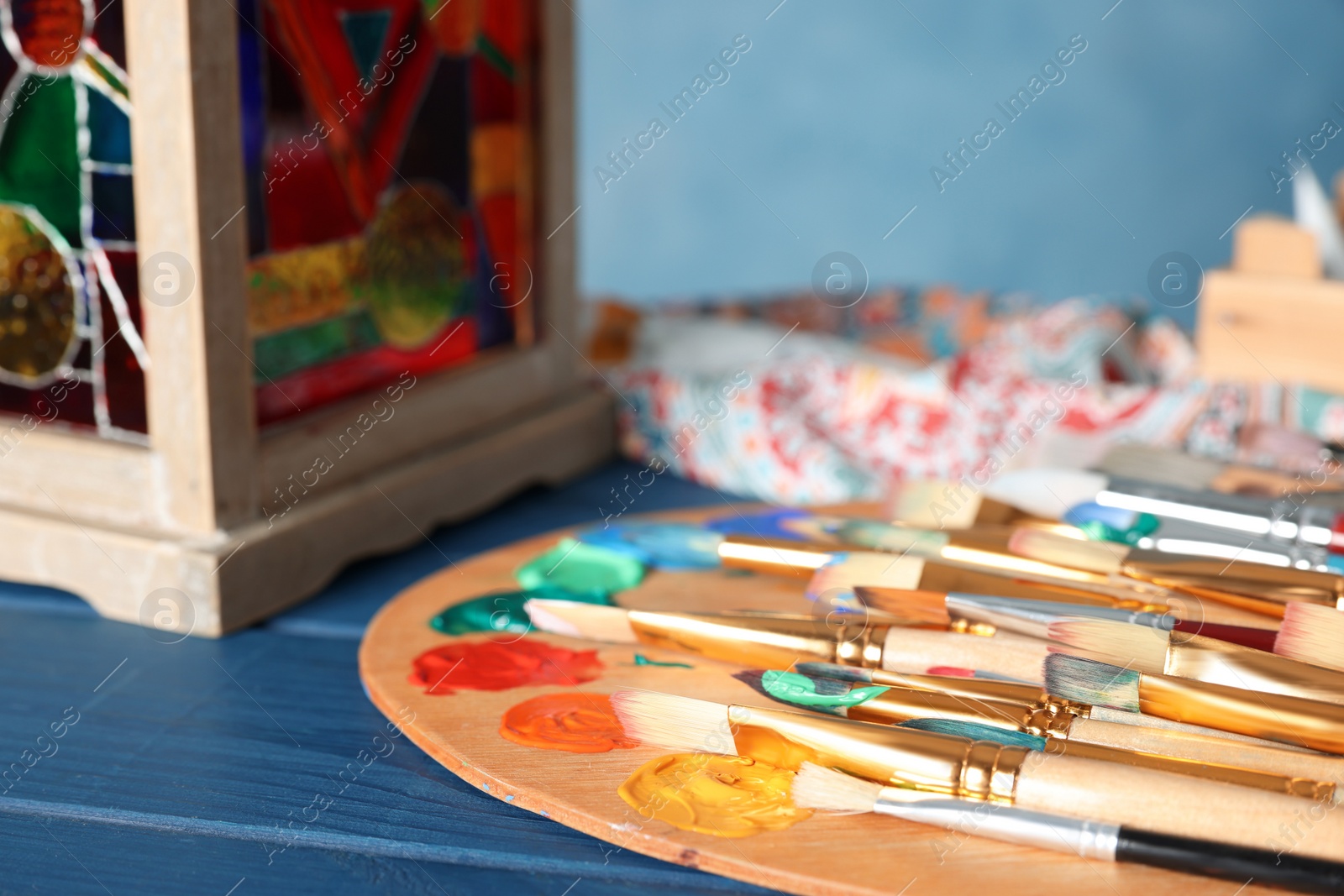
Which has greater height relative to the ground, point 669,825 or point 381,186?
point 381,186

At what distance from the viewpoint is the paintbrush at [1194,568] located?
1.41 ft

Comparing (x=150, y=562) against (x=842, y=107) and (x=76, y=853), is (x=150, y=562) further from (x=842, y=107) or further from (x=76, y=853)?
(x=842, y=107)

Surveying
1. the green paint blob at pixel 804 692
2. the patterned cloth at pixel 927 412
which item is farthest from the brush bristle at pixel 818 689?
the patterned cloth at pixel 927 412

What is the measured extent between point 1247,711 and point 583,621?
21cm

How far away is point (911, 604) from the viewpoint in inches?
16.5

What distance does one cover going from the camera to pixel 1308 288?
65cm

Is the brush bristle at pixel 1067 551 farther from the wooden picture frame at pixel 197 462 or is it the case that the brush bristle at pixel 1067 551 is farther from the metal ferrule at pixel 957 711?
the wooden picture frame at pixel 197 462

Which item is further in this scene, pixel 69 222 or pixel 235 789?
pixel 69 222

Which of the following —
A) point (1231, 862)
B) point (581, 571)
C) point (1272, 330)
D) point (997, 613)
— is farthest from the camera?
point (1272, 330)

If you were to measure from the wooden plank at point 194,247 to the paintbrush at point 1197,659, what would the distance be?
305 millimetres

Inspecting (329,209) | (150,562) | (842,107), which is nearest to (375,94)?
(329,209)

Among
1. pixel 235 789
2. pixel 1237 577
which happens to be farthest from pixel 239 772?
pixel 1237 577

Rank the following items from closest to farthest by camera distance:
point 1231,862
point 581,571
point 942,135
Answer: point 1231,862 < point 581,571 < point 942,135

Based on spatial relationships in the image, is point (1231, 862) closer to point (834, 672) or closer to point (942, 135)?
point (834, 672)
